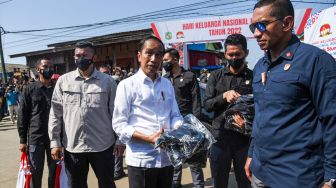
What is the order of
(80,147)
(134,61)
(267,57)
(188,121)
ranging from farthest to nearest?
1. (134,61)
2. (80,147)
3. (188,121)
4. (267,57)

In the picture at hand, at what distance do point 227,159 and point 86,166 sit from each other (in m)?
1.50

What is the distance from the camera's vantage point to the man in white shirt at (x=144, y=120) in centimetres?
282

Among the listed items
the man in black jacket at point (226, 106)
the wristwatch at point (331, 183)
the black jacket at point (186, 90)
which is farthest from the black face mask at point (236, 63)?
the wristwatch at point (331, 183)

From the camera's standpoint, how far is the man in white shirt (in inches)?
111

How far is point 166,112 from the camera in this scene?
301 centimetres

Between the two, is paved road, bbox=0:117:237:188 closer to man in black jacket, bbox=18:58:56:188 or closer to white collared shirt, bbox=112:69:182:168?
man in black jacket, bbox=18:58:56:188

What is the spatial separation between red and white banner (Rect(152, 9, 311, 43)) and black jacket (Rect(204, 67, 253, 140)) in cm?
522

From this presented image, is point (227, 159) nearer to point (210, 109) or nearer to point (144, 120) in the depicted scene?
point (210, 109)

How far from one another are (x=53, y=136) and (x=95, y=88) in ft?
2.20

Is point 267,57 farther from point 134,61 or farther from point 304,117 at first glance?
point 134,61

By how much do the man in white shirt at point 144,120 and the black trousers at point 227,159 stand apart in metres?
0.99

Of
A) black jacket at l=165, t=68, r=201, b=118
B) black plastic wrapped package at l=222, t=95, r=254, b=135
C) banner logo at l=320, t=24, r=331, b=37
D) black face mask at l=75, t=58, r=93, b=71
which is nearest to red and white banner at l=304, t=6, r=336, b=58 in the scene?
banner logo at l=320, t=24, r=331, b=37

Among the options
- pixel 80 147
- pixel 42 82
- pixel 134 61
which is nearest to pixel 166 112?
pixel 80 147

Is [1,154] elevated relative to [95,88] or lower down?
lower down
